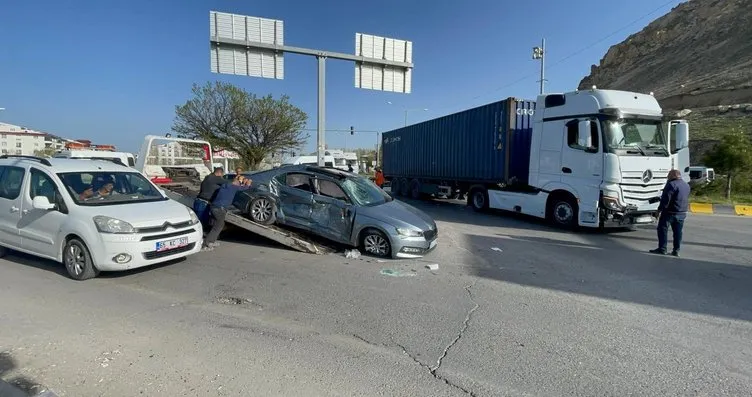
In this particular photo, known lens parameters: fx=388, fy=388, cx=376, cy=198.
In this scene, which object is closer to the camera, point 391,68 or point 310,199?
point 310,199

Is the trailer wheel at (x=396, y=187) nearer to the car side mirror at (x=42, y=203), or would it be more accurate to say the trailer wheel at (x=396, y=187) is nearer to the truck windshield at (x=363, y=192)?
the truck windshield at (x=363, y=192)

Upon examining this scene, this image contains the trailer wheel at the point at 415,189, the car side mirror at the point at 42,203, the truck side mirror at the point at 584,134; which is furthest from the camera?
the trailer wheel at the point at 415,189

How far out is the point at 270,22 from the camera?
12492 millimetres

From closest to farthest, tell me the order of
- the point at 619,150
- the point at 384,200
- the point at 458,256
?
1. the point at 458,256
2. the point at 384,200
3. the point at 619,150

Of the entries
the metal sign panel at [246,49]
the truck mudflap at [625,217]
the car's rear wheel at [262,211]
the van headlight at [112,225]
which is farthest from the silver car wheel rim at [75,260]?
the truck mudflap at [625,217]

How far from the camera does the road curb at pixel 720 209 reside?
1335 centimetres

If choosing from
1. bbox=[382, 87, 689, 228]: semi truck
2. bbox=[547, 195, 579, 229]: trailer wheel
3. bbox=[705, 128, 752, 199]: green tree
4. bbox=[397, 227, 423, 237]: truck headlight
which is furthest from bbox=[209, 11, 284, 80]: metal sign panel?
bbox=[705, 128, 752, 199]: green tree

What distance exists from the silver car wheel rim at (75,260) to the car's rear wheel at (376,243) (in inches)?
158

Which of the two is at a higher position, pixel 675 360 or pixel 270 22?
pixel 270 22

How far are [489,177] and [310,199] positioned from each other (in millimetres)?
6826

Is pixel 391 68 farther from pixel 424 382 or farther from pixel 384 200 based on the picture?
pixel 424 382

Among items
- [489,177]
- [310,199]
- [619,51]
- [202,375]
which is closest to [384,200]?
[310,199]

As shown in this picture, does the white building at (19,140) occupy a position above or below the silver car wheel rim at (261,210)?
above

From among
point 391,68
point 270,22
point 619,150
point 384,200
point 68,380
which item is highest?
point 270,22
